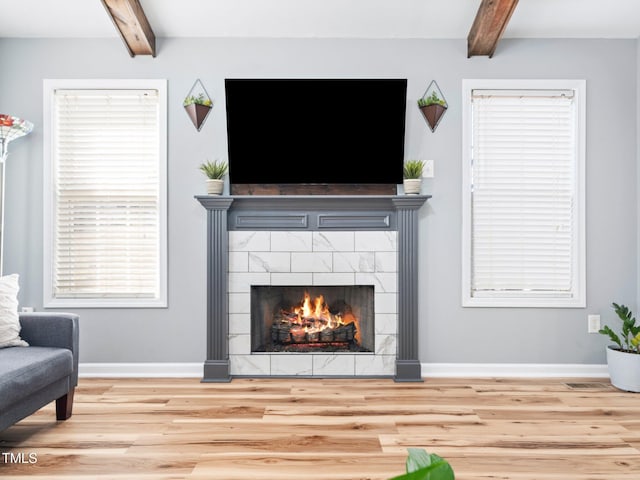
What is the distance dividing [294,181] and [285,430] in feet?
5.67

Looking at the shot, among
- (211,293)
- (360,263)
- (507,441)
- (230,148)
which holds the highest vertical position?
(230,148)

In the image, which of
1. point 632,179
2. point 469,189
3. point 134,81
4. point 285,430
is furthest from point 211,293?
point 632,179

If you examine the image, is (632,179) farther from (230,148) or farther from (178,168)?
(178,168)

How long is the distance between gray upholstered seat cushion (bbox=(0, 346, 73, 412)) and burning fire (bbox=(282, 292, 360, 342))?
5.25 ft

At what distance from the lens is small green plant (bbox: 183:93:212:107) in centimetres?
340

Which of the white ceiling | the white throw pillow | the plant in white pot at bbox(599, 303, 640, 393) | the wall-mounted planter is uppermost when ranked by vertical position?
the white ceiling

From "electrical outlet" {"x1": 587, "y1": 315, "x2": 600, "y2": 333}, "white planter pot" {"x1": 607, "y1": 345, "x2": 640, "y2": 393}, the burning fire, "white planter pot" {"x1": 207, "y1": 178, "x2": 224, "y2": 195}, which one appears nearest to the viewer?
"white planter pot" {"x1": 607, "y1": 345, "x2": 640, "y2": 393}

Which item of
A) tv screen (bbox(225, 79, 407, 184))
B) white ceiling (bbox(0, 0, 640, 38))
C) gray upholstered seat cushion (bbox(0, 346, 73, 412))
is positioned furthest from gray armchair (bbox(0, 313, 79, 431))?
white ceiling (bbox(0, 0, 640, 38))

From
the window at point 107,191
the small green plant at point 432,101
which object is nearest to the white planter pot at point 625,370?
the small green plant at point 432,101

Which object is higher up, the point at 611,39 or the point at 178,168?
the point at 611,39

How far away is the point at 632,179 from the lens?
3.50 m

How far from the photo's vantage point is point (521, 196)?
3521 millimetres

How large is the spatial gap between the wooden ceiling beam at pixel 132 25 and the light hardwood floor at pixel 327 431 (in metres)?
2.40

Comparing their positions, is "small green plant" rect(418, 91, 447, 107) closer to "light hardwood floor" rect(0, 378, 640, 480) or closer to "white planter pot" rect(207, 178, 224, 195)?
"white planter pot" rect(207, 178, 224, 195)
